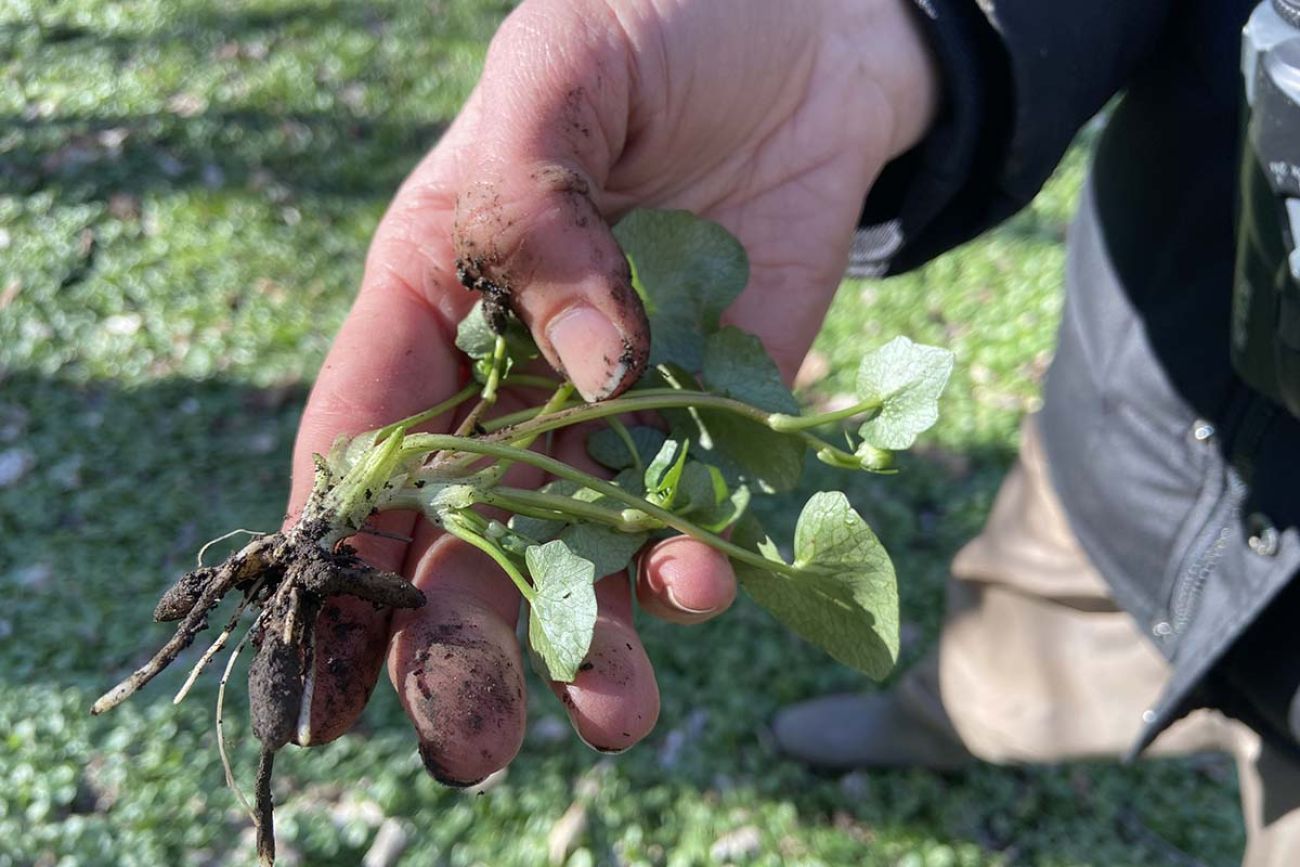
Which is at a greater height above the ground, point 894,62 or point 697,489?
point 894,62

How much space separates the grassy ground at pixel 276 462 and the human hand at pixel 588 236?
1.19m

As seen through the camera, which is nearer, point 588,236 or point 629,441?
point 588,236

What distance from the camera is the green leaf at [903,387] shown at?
4.17ft

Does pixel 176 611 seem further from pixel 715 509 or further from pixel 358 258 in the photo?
pixel 358 258

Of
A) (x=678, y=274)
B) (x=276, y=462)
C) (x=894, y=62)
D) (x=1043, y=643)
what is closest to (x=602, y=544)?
(x=678, y=274)

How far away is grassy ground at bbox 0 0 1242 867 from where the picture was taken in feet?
7.46

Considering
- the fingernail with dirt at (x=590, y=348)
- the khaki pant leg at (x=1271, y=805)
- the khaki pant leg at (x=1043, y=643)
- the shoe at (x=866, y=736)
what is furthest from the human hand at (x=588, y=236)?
the shoe at (x=866, y=736)

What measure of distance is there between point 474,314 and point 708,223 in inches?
12.9

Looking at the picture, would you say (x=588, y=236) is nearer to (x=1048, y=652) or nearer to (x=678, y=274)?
(x=678, y=274)

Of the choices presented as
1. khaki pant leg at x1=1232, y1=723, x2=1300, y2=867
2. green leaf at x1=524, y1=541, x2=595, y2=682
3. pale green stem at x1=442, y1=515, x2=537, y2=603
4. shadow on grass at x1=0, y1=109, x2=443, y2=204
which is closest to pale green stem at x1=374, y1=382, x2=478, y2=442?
pale green stem at x1=442, y1=515, x2=537, y2=603

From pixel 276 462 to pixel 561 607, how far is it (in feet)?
7.62

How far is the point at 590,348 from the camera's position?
1.24m

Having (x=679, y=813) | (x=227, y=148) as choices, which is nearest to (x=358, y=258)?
(x=227, y=148)

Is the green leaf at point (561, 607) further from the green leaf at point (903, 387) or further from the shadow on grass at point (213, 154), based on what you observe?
the shadow on grass at point (213, 154)
